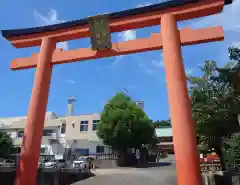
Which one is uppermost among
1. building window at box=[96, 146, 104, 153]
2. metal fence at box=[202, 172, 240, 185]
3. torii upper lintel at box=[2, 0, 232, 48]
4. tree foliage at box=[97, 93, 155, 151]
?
torii upper lintel at box=[2, 0, 232, 48]

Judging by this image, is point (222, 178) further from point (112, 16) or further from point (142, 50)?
point (112, 16)

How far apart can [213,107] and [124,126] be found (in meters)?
13.4

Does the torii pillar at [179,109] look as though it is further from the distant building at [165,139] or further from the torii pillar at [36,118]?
the distant building at [165,139]

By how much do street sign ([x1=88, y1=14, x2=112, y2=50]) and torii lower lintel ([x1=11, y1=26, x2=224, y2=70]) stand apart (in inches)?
8.6

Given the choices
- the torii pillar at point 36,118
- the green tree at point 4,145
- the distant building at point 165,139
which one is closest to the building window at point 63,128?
the green tree at point 4,145

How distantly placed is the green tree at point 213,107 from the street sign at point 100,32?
18.6 ft

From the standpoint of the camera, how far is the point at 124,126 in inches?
1035

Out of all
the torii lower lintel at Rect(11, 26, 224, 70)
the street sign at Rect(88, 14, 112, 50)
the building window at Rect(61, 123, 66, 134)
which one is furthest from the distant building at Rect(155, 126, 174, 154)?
the street sign at Rect(88, 14, 112, 50)

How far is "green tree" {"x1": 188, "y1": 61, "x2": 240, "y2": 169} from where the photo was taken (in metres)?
12.9

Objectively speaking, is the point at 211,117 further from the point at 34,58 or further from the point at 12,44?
the point at 12,44

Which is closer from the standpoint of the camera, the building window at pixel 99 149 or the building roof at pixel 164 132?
the building window at pixel 99 149

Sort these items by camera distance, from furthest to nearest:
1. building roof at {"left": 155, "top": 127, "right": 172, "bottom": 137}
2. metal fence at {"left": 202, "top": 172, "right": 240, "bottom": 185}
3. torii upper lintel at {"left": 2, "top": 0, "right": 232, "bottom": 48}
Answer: building roof at {"left": 155, "top": 127, "right": 172, "bottom": 137}, metal fence at {"left": 202, "top": 172, "right": 240, "bottom": 185}, torii upper lintel at {"left": 2, "top": 0, "right": 232, "bottom": 48}

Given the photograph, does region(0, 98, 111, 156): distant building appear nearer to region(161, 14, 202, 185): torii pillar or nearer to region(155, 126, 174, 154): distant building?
region(155, 126, 174, 154): distant building

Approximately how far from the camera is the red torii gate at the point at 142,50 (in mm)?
7301
